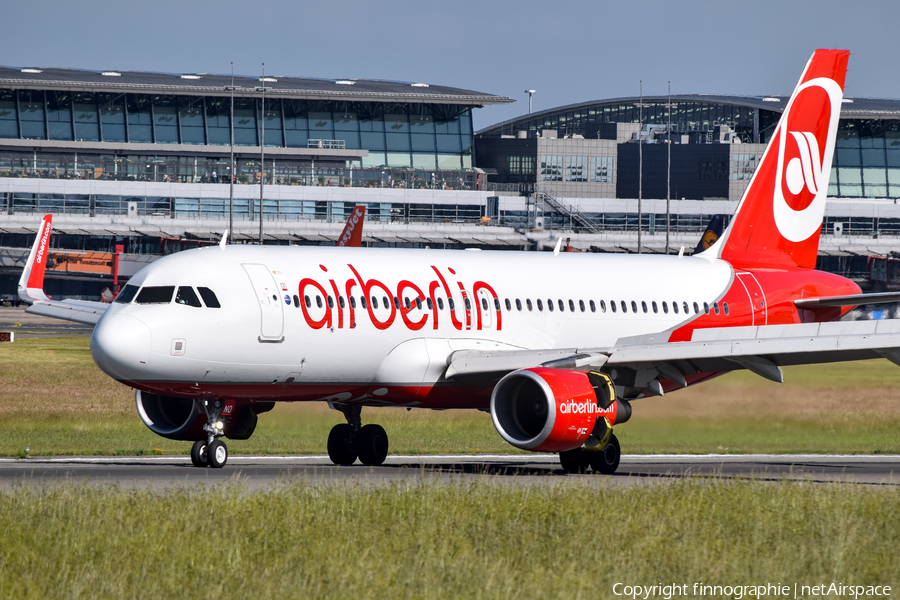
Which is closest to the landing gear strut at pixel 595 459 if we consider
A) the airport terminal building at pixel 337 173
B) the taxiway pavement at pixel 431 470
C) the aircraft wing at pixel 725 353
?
the taxiway pavement at pixel 431 470

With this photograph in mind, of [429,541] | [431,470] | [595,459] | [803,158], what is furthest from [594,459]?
[803,158]

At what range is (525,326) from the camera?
27.3 meters

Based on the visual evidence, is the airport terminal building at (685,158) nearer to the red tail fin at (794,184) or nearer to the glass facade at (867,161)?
the glass facade at (867,161)

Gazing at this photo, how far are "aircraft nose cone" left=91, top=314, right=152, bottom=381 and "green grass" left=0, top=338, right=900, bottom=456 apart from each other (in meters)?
6.11

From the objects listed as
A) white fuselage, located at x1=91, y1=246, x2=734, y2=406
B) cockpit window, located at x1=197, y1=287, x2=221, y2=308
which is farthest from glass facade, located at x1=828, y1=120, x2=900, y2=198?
cockpit window, located at x1=197, y1=287, x2=221, y2=308

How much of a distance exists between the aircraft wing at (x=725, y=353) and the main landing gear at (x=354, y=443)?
2.72 metres

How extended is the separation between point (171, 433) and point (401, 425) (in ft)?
45.6

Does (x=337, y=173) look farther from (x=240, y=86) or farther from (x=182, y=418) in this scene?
(x=182, y=418)

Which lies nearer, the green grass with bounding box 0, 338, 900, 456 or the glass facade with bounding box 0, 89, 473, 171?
the green grass with bounding box 0, 338, 900, 456

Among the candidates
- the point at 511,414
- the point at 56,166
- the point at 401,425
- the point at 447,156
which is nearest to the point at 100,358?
the point at 511,414

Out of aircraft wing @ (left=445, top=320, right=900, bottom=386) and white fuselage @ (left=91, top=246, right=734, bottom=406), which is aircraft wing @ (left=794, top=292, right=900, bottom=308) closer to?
aircraft wing @ (left=445, top=320, right=900, bottom=386)

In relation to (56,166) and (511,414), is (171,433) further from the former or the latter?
(56,166)

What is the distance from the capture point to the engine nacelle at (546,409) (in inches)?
877

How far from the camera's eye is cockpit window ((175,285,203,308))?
2244 centimetres
